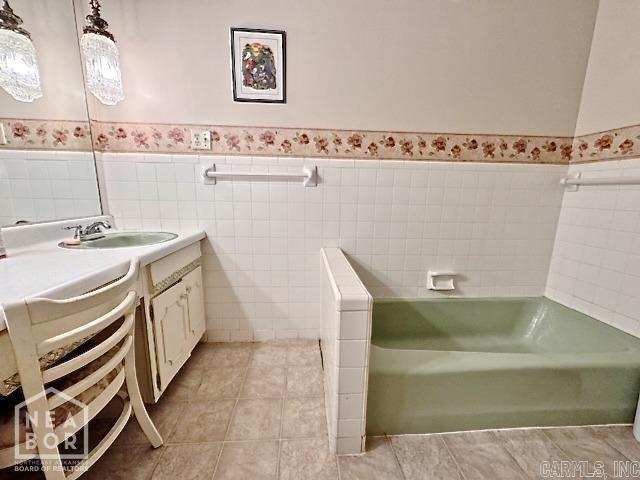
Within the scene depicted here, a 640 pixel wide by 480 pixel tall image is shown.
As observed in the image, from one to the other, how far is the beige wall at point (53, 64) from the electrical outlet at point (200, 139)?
22.5 inches

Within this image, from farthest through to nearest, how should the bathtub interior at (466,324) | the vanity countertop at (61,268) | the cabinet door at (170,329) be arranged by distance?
1. the bathtub interior at (466,324)
2. the cabinet door at (170,329)
3. the vanity countertop at (61,268)

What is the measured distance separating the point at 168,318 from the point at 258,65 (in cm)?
140

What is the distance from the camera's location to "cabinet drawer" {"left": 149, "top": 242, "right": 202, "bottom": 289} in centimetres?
113

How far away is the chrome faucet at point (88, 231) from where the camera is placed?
1297 mm

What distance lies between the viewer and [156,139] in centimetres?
150

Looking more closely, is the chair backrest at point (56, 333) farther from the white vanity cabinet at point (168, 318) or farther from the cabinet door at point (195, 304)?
the cabinet door at point (195, 304)

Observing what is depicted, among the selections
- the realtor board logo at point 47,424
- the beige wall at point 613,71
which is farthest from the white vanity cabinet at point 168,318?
the beige wall at point 613,71

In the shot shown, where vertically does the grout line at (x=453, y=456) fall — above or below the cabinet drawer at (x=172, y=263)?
below

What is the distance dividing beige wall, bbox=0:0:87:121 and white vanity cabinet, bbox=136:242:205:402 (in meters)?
0.90

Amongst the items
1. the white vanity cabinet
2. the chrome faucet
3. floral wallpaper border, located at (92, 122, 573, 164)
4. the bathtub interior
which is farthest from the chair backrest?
the bathtub interior

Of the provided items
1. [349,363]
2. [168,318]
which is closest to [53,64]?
[168,318]

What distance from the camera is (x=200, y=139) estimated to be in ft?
4.96

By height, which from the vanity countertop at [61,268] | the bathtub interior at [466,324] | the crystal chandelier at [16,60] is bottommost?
the bathtub interior at [466,324]

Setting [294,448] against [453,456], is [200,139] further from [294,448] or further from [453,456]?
[453,456]
